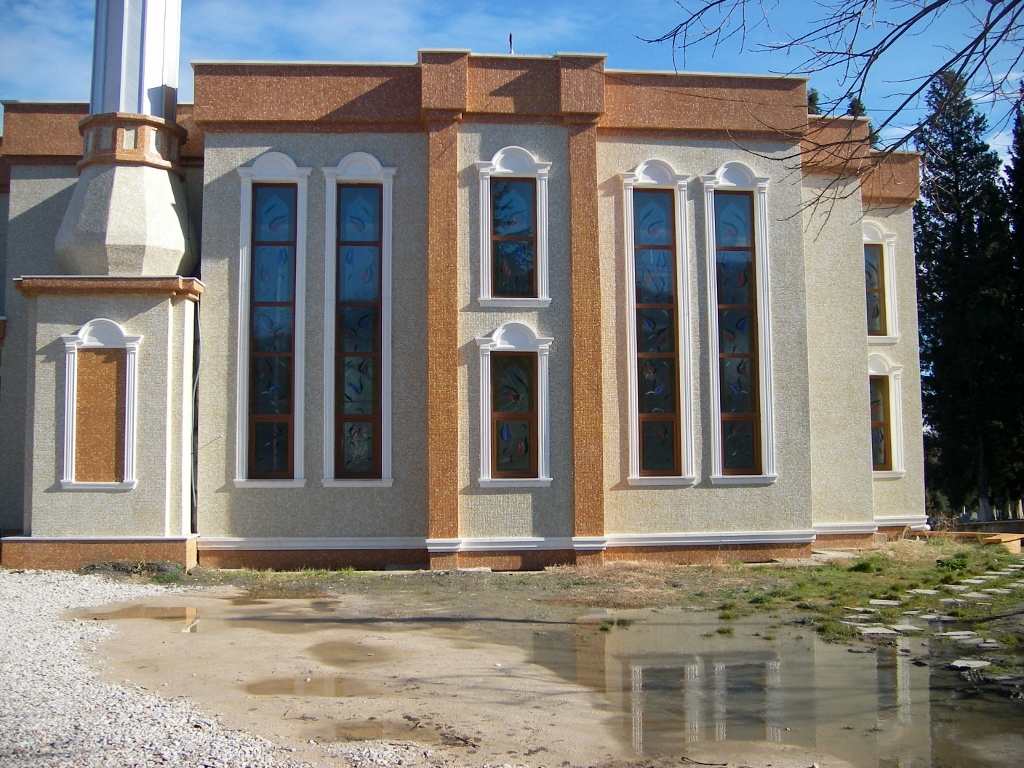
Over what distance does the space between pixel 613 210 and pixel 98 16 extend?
30.3 ft

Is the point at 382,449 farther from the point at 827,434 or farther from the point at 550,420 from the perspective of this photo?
the point at 827,434

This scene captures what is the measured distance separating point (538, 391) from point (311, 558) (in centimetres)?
439

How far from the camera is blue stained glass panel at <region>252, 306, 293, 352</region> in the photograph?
1522cm

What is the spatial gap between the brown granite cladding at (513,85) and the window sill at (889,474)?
9435 millimetres

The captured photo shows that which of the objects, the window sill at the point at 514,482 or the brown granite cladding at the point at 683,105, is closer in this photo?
the window sill at the point at 514,482

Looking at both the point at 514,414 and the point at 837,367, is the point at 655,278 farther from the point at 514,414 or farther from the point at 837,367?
the point at 837,367

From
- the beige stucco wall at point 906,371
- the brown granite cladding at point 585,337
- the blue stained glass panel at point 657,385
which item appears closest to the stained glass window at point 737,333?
the blue stained glass panel at point 657,385

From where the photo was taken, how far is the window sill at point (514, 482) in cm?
1473

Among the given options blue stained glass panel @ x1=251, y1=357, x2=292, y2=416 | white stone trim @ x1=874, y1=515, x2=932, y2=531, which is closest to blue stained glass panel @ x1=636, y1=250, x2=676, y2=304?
blue stained glass panel @ x1=251, y1=357, x2=292, y2=416

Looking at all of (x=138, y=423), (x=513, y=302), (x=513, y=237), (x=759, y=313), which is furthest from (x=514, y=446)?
(x=138, y=423)

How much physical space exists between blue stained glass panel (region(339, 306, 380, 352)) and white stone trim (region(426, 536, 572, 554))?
333 centimetres

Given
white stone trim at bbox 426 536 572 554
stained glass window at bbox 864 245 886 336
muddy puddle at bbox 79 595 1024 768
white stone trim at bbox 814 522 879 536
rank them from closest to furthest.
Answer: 1. muddy puddle at bbox 79 595 1024 768
2. white stone trim at bbox 426 536 572 554
3. white stone trim at bbox 814 522 879 536
4. stained glass window at bbox 864 245 886 336

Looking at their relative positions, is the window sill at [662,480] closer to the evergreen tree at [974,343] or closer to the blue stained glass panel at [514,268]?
the blue stained glass panel at [514,268]

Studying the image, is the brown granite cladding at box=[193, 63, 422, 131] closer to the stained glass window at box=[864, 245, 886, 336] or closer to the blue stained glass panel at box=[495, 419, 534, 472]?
the blue stained glass panel at box=[495, 419, 534, 472]
